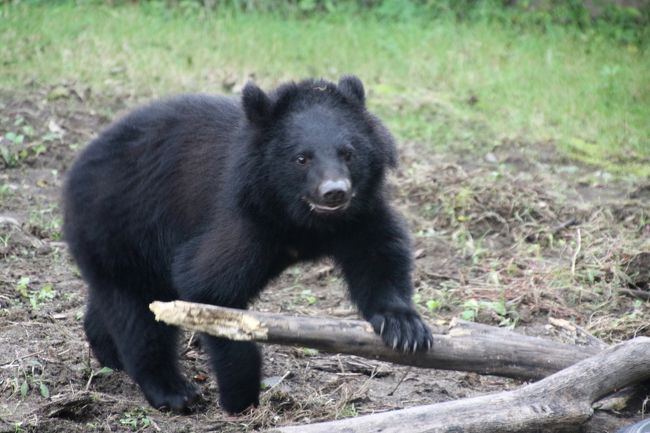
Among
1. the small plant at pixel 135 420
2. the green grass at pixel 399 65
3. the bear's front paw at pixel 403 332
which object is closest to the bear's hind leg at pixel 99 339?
the small plant at pixel 135 420

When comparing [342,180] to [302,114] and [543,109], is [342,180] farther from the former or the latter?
[543,109]

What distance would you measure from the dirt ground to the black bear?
301mm

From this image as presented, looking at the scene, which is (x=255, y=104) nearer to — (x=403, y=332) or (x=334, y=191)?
(x=334, y=191)

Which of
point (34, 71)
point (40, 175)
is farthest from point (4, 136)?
point (34, 71)

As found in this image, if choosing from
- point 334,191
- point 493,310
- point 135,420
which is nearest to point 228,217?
point 334,191

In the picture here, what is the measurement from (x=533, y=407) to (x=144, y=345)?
2281mm

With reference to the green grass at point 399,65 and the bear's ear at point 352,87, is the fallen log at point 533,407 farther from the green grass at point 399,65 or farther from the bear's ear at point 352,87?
the green grass at point 399,65

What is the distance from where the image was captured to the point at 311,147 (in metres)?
4.62

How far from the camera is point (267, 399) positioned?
478 cm

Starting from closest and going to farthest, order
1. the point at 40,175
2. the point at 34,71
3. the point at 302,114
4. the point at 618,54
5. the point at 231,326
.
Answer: the point at 231,326 → the point at 302,114 → the point at 40,175 → the point at 34,71 → the point at 618,54

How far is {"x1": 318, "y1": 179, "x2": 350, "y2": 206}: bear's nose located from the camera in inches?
173

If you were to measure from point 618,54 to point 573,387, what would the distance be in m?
8.65

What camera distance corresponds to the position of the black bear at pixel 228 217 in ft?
15.2

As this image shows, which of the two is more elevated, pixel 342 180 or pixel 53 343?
pixel 342 180
